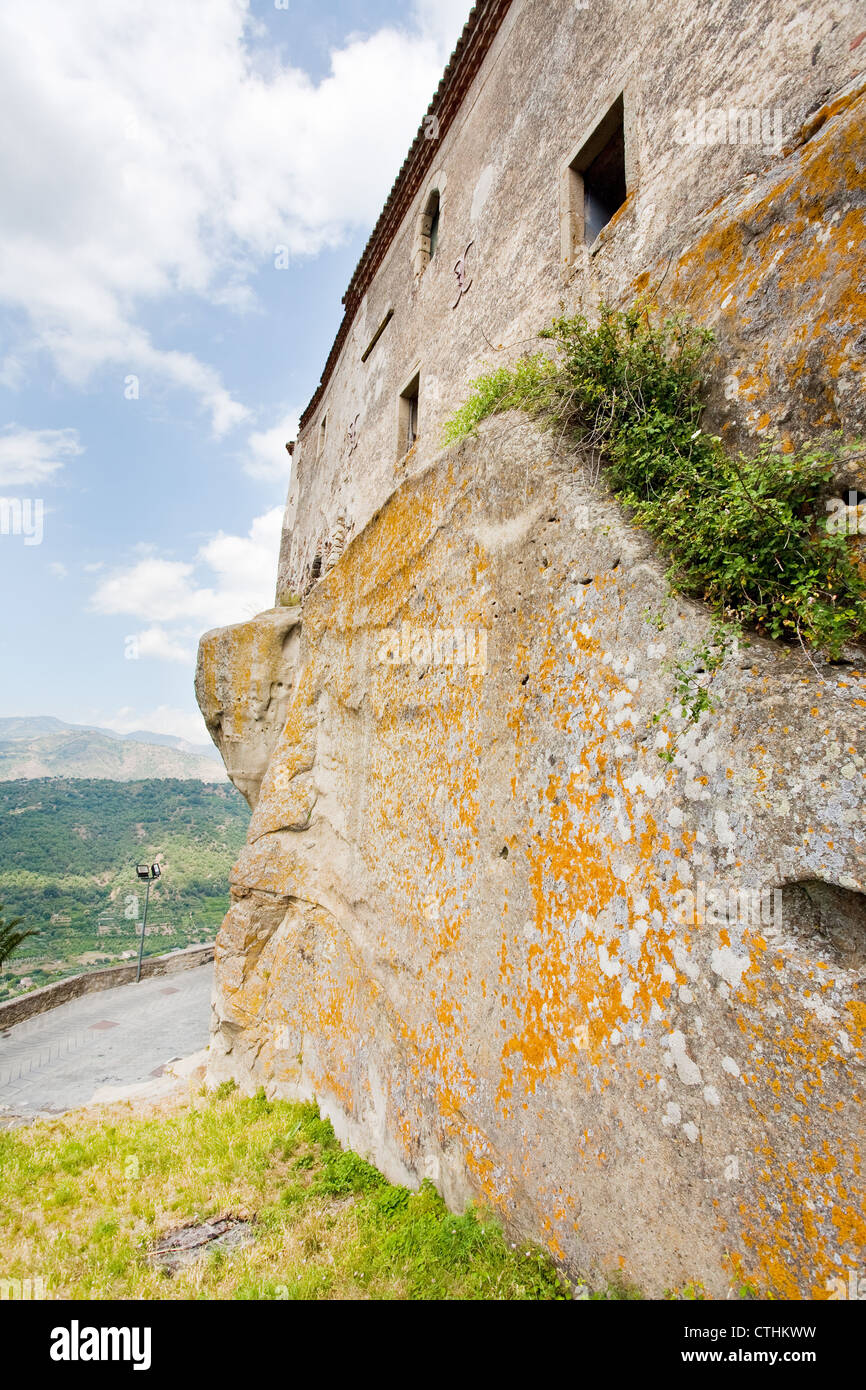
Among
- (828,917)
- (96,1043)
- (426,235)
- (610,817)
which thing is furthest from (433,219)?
(96,1043)

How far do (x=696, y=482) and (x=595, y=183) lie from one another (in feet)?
20.3

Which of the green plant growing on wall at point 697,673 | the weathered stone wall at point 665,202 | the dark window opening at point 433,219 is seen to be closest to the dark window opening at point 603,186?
the weathered stone wall at point 665,202

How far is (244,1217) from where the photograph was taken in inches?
178

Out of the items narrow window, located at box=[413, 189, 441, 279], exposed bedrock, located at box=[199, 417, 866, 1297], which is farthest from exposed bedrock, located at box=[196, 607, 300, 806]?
narrow window, located at box=[413, 189, 441, 279]

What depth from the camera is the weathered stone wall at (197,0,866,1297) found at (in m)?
2.29

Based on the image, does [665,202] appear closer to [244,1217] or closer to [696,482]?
[696,482]

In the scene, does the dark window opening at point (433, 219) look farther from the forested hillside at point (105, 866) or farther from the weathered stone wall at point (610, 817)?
the forested hillside at point (105, 866)

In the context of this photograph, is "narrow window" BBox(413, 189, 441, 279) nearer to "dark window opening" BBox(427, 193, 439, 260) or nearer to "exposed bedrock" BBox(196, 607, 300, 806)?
"dark window opening" BBox(427, 193, 439, 260)

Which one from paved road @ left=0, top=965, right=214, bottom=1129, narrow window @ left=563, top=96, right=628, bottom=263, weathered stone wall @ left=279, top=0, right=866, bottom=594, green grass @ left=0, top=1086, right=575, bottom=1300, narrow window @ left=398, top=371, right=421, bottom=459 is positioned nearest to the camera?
weathered stone wall @ left=279, top=0, right=866, bottom=594

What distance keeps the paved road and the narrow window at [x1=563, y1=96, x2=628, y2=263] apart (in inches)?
526

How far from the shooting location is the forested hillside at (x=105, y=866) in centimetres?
4938

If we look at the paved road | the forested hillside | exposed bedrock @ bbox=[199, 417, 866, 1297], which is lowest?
the forested hillside
